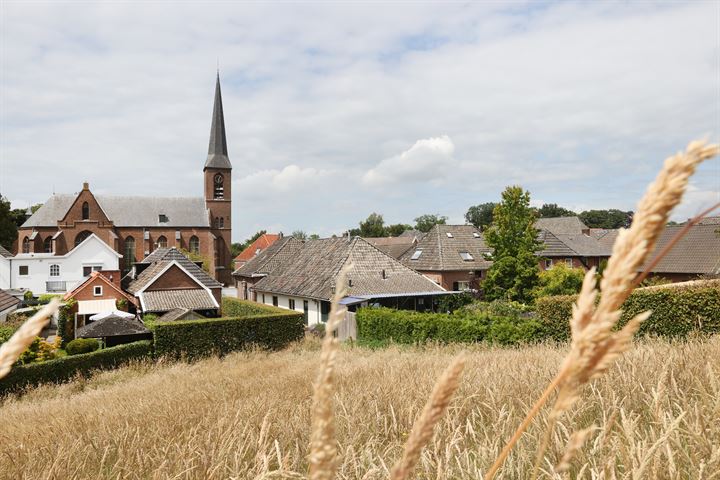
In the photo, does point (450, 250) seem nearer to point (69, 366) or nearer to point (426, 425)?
point (69, 366)

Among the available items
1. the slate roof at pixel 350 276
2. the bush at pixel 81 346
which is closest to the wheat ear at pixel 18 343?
the bush at pixel 81 346

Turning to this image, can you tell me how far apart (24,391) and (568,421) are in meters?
17.8

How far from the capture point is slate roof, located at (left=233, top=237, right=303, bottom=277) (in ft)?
132

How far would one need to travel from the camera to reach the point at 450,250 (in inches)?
1489

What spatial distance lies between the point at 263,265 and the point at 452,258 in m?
16.4

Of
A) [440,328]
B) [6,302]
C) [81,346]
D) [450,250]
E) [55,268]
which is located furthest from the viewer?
[55,268]

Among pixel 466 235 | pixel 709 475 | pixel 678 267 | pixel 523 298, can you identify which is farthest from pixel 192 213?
pixel 709 475

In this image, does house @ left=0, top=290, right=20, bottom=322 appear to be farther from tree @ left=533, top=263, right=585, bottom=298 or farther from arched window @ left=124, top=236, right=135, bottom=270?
arched window @ left=124, top=236, right=135, bottom=270

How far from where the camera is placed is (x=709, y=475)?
174 cm

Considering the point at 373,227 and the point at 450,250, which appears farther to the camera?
the point at 373,227

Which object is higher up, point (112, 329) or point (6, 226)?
point (6, 226)

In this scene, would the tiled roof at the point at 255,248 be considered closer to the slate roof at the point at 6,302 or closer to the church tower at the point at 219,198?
the church tower at the point at 219,198

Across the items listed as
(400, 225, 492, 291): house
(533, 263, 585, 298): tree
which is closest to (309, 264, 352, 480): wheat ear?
(533, 263, 585, 298): tree

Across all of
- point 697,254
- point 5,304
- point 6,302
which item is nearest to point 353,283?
point 5,304
